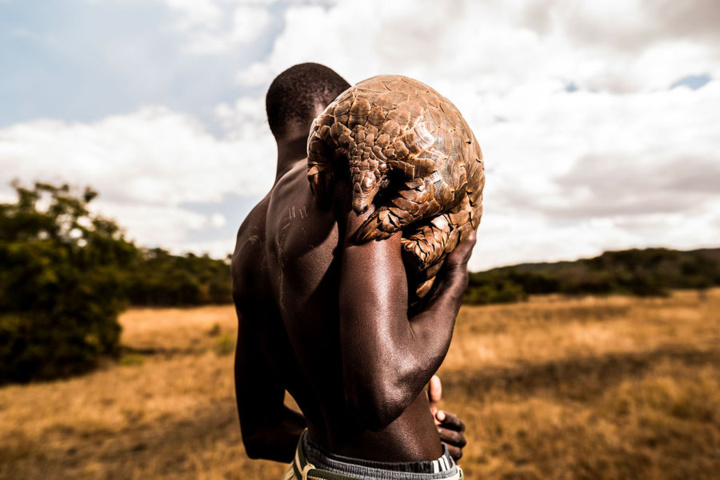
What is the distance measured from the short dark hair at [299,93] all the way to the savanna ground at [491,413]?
25.0 ft

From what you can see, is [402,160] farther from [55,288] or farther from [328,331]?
[55,288]

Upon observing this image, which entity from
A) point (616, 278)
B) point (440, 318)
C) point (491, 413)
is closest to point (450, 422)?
point (440, 318)

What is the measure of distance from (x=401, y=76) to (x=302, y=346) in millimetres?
1052

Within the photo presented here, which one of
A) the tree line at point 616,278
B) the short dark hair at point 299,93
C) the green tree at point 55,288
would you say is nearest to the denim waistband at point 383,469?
the short dark hair at point 299,93

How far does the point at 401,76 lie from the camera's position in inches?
61.3

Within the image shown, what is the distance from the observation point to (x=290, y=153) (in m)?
2.27

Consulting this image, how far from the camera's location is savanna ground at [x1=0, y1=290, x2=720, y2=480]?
27.6 ft

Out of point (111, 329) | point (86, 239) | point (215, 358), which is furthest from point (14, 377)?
point (215, 358)

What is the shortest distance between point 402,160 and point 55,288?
58.0ft

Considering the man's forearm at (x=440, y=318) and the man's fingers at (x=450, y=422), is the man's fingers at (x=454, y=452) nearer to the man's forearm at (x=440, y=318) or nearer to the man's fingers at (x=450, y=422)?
the man's fingers at (x=450, y=422)

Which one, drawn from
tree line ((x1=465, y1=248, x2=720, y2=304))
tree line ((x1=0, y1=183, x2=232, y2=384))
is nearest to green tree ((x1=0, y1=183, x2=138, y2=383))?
tree line ((x1=0, y1=183, x2=232, y2=384))

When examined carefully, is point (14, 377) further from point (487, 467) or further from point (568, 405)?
point (568, 405)

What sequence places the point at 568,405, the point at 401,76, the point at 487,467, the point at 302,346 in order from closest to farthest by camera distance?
the point at 401,76
the point at 302,346
the point at 487,467
the point at 568,405

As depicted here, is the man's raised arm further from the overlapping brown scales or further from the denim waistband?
the denim waistband
